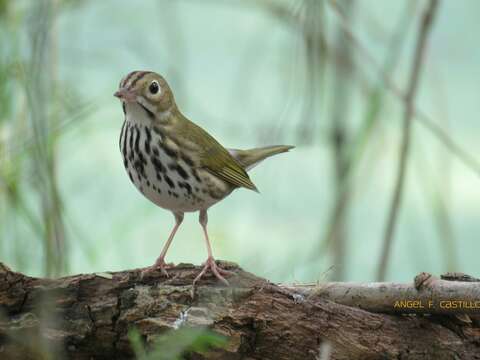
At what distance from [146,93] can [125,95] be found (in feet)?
0.50

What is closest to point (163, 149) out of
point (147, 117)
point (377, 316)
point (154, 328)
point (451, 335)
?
point (147, 117)

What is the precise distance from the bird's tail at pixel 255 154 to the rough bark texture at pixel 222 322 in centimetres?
146

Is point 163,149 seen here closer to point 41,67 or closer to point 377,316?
point 377,316

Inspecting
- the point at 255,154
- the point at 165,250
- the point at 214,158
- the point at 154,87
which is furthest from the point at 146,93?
the point at 255,154

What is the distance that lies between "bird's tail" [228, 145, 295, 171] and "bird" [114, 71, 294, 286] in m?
0.54

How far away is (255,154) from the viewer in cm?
454

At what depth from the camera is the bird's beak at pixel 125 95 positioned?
345cm

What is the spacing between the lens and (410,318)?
3.16 meters

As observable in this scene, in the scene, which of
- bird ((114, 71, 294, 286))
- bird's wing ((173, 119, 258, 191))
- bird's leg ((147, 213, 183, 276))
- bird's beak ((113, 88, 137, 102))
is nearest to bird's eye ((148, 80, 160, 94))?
bird ((114, 71, 294, 286))

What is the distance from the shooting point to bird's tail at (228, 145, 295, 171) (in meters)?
4.51

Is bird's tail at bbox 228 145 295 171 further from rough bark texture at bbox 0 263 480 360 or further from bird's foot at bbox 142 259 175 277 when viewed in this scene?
rough bark texture at bbox 0 263 480 360

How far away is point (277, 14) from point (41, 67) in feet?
11.3

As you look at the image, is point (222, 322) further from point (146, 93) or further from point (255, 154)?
point (255, 154)

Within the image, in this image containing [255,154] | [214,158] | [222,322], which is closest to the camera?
[222,322]
